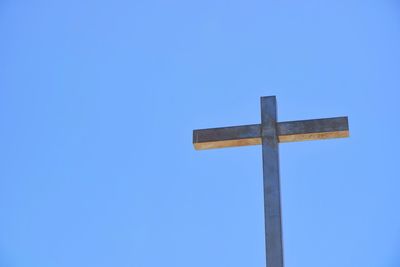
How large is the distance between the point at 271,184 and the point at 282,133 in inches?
23.5

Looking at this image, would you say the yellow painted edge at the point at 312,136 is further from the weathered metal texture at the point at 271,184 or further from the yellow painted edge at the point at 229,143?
the yellow painted edge at the point at 229,143

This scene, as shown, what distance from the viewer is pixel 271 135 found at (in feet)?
19.6

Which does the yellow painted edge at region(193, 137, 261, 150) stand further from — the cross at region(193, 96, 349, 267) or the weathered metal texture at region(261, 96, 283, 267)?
the weathered metal texture at region(261, 96, 283, 267)

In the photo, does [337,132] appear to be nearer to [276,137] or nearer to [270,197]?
[276,137]

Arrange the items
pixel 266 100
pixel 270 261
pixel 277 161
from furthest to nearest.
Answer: pixel 266 100
pixel 277 161
pixel 270 261

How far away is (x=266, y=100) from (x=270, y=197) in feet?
3.50

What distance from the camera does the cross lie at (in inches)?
221

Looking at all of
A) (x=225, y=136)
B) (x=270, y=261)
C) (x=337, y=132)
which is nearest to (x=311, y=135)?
(x=337, y=132)

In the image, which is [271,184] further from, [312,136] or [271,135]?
[312,136]

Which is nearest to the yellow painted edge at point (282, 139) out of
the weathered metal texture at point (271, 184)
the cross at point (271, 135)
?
the cross at point (271, 135)

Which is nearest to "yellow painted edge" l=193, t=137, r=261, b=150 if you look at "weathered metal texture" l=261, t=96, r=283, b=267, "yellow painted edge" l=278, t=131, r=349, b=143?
"weathered metal texture" l=261, t=96, r=283, b=267

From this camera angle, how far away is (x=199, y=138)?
617 centimetres

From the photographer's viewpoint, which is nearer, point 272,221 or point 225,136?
point 272,221

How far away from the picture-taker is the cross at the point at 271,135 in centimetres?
561
